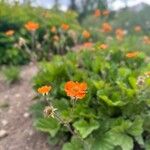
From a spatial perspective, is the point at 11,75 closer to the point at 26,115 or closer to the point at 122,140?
the point at 26,115

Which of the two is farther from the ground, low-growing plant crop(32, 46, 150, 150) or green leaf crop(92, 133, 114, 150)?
low-growing plant crop(32, 46, 150, 150)

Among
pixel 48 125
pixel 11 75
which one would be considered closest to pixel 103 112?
pixel 48 125

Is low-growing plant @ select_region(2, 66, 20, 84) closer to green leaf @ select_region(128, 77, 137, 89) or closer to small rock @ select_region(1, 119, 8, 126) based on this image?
small rock @ select_region(1, 119, 8, 126)

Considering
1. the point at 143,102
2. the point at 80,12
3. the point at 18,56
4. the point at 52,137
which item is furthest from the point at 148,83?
the point at 80,12

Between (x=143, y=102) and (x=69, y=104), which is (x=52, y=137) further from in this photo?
(x=143, y=102)

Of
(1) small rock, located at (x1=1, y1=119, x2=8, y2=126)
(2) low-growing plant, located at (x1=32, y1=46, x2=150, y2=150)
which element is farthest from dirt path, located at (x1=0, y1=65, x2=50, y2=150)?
(2) low-growing plant, located at (x1=32, y1=46, x2=150, y2=150)
